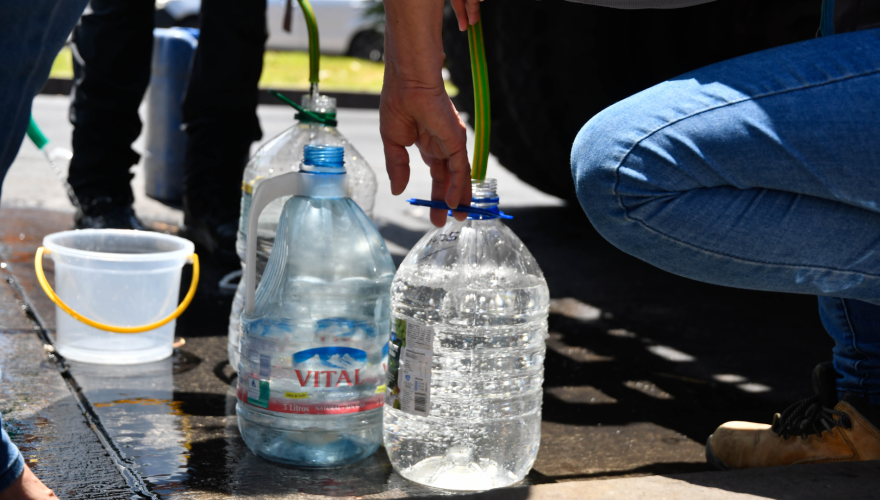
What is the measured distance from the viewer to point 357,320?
5.69 ft

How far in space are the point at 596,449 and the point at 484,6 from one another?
166 cm

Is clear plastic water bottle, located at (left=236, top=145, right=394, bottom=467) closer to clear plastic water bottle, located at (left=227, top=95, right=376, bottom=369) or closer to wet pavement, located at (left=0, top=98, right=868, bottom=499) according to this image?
wet pavement, located at (left=0, top=98, right=868, bottom=499)

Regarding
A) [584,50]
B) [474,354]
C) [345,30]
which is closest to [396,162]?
[474,354]

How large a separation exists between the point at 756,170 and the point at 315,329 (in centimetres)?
Result: 80

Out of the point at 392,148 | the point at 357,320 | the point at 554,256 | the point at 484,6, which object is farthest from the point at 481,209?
the point at 554,256

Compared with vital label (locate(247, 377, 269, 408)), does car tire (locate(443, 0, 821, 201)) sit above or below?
above

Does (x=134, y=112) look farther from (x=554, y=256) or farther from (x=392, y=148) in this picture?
(x=392, y=148)

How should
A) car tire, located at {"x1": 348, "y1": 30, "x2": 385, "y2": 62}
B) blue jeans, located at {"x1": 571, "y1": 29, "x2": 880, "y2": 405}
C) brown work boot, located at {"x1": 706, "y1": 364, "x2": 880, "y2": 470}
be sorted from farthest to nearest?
car tire, located at {"x1": 348, "y1": 30, "x2": 385, "y2": 62}, brown work boot, located at {"x1": 706, "y1": 364, "x2": 880, "y2": 470}, blue jeans, located at {"x1": 571, "y1": 29, "x2": 880, "y2": 405}

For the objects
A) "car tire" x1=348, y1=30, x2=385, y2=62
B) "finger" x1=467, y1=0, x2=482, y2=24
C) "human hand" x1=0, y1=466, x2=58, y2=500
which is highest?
"car tire" x1=348, y1=30, x2=385, y2=62

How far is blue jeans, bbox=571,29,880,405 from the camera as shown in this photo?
1342mm

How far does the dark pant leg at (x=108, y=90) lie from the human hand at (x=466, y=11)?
1929 mm

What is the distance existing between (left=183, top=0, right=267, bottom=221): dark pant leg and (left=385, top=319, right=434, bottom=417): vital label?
1.64 meters

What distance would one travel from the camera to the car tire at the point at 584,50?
8.57 ft

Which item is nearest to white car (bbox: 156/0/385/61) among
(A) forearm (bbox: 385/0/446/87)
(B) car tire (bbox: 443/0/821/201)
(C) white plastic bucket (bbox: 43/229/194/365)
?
(B) car tire (bbox: 443/0/821/201)
